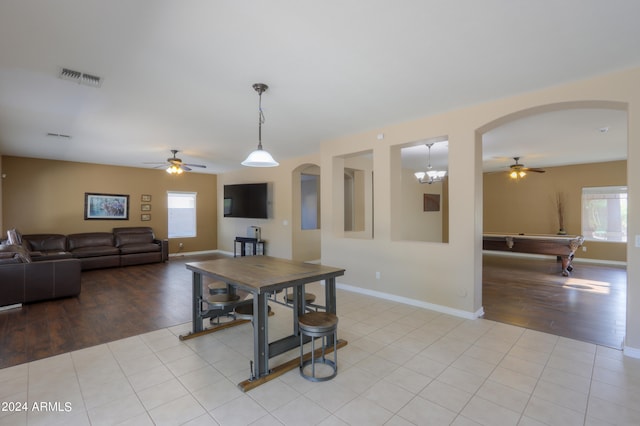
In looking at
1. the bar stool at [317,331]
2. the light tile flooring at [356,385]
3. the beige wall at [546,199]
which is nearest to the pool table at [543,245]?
the beige wall at [546,199]

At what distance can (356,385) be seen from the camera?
237 centimetres

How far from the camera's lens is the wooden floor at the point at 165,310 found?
323 cm

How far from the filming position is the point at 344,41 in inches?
91.7

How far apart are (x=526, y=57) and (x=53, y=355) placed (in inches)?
201

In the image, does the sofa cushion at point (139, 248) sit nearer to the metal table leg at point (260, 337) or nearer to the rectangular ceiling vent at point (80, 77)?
the rectangular ceiling vent at point (80, 77)

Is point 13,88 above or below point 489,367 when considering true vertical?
above

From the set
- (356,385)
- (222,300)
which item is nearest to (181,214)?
(222,300)

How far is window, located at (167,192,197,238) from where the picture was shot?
30.4 ft

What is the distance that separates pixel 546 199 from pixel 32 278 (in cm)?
1153

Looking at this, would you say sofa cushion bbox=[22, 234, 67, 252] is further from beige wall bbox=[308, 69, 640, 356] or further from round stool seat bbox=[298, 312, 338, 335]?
round stool seat bbox=[298, 312, 338, 335]

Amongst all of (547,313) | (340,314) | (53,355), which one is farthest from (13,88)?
(547,313)

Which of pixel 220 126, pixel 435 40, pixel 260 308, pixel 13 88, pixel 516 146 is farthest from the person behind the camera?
pixel 516 146

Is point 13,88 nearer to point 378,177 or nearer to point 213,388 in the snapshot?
point 213,388

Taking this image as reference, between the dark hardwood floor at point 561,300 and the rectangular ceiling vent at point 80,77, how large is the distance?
5185 millimetres
